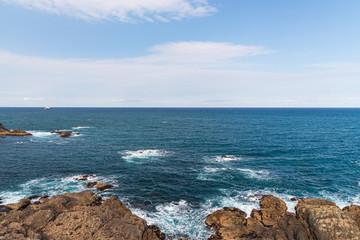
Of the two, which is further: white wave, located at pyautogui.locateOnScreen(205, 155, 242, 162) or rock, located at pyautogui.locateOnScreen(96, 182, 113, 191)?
white wave, located at pyautogui.locateOnScreen(205, 155, 242, 162)

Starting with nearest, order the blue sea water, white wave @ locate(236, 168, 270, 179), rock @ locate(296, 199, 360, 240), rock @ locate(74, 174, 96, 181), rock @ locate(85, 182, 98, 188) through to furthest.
Answer: rock @ locate(296, 199, 360, 240)
the blue sea water
rock @ locate(85, 182, 98, 188)
rock @ locate(74, 174, 96, 181)
white wave @ locate(236, 168, 270, 179)

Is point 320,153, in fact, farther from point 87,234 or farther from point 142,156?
point 87,234

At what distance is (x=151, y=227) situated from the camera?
99.3 ft

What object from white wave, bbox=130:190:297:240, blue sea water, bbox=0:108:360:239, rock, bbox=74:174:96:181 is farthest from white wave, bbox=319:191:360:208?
rock, bbox=74:174:96:181

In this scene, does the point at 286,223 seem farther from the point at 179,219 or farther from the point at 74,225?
the point at 74,225

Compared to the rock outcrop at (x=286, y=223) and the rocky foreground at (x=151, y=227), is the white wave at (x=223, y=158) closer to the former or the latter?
the rock outcrop at (x=286, y=223)

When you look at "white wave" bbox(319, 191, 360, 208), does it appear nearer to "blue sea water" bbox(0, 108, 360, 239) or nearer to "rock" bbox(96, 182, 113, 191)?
"blue sea water" bbox(0, 108, 360, 239)

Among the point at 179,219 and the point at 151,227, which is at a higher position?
the point at 151,227

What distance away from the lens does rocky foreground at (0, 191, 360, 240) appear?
960 inches

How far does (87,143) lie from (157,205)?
190 ft

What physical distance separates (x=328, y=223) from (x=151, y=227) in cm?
2376

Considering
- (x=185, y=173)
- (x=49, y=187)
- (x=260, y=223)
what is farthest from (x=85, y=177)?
(x=260, y=223)

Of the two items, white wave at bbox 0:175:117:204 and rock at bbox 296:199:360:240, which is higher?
rock at bbox 296:199:360:240

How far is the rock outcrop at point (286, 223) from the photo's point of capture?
25.3m
